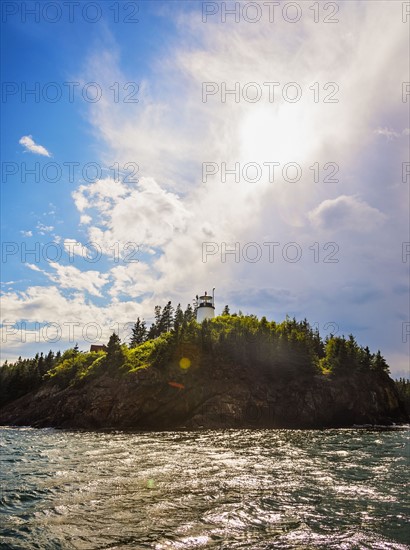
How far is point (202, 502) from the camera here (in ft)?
48.0

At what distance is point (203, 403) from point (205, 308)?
4281cm

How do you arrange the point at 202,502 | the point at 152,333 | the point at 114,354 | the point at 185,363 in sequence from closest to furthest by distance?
the point at 202,502 → the point at 185,363 → the point at 114,354 → the point at 152,333

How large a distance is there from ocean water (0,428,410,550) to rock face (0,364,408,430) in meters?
37.4

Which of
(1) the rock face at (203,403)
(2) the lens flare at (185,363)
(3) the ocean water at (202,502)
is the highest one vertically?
(2) the lens flare at (185,363)

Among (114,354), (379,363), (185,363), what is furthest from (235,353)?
(379,363)

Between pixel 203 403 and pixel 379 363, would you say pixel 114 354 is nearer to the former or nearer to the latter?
pixel 203 403

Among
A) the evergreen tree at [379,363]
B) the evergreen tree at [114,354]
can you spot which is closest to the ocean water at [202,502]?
the evergreen tree at [114,354]

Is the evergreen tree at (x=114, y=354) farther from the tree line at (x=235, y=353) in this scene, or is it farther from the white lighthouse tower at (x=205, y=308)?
the white lighthouse tower at (x=205, y=308)

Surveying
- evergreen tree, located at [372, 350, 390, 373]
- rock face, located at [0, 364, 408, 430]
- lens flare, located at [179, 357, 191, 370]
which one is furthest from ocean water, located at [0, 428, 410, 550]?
evergreen tree, located at [372, 350, 390, 373]

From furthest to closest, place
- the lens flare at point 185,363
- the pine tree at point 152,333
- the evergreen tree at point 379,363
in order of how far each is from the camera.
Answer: the pine tree at point 152,333 < the evergreen tree at point 379,363 < the lens flare at point 185,363

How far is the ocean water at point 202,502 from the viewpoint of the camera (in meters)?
10.9

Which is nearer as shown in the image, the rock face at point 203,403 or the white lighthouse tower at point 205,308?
the rock face at point 203,403

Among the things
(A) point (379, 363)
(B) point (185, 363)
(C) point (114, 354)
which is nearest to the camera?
(B) point (185, 363)

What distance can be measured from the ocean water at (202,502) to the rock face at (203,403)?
1473 inches
